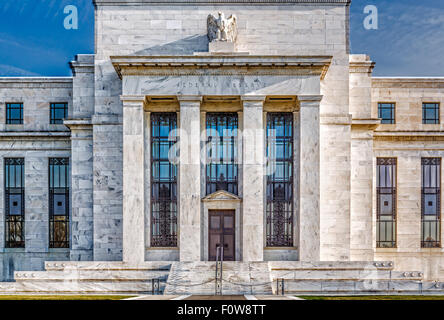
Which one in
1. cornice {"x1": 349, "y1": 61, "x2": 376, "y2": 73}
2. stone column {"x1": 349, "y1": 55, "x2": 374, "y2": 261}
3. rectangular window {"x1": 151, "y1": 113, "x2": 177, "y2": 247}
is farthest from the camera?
cornice {"x1": 349, "y1": 61, "x2": 376, "y2": 73}

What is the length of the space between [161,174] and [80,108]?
22.5 feet

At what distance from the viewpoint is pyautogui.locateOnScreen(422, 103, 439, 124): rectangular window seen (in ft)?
97.5

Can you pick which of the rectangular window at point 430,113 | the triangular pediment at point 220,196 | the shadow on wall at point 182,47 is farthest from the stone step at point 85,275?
the rectangular window at point 430,113

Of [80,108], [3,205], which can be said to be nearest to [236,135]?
[80,108]

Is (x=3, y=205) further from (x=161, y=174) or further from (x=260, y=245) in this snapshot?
(x=260, y=245)

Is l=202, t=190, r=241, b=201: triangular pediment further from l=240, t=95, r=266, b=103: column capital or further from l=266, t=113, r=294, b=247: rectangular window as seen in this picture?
l=240, t=95, r=266, b=103: column capital

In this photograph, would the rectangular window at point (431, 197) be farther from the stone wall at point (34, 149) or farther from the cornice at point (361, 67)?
the stone wall at point (34, 149)

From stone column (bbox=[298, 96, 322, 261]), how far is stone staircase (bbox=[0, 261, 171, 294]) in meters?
7.85

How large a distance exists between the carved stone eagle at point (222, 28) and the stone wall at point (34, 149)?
10650 millimetres

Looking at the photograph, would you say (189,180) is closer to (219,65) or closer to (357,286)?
(219,65)

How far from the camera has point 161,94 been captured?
24797 millimetres

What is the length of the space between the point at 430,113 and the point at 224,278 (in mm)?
18527

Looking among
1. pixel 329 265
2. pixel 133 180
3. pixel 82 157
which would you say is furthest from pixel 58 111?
pixel 329 265

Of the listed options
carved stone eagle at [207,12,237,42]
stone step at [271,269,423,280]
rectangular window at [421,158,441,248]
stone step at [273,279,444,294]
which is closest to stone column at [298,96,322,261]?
stone step at [271,269,423,280]
